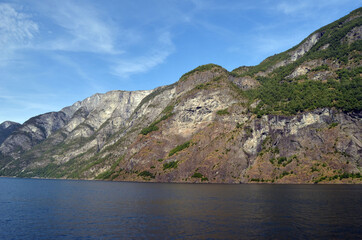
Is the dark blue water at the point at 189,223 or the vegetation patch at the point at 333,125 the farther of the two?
the vegetation patch at the point at 333,125

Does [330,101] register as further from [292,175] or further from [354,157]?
[292,175]

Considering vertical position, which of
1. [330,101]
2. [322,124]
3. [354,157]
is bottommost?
[354,157]

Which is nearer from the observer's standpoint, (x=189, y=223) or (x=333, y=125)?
(x=189, y=223)

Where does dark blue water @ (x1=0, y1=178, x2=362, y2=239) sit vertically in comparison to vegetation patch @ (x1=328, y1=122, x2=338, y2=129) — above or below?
below

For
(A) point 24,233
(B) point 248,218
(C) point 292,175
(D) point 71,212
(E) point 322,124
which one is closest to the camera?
(A) point 24,233

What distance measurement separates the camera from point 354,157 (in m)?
161

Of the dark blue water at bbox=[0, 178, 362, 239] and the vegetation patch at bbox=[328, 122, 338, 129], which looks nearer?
the dark blue water at bbox=[0, 178, 362, 239]

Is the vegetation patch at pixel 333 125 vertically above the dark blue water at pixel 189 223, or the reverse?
the vegetation patch at pixel 333 125

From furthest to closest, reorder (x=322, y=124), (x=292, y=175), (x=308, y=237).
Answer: (x=322, y=124), (x=292, y=175), (x=308, y=237)

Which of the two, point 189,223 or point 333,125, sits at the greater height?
point 333,125

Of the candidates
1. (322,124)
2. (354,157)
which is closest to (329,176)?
(354,157)

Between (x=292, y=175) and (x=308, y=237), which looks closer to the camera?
(x=308, y=237)

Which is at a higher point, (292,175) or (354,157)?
(354,157)

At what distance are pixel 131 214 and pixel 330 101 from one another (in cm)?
18260
